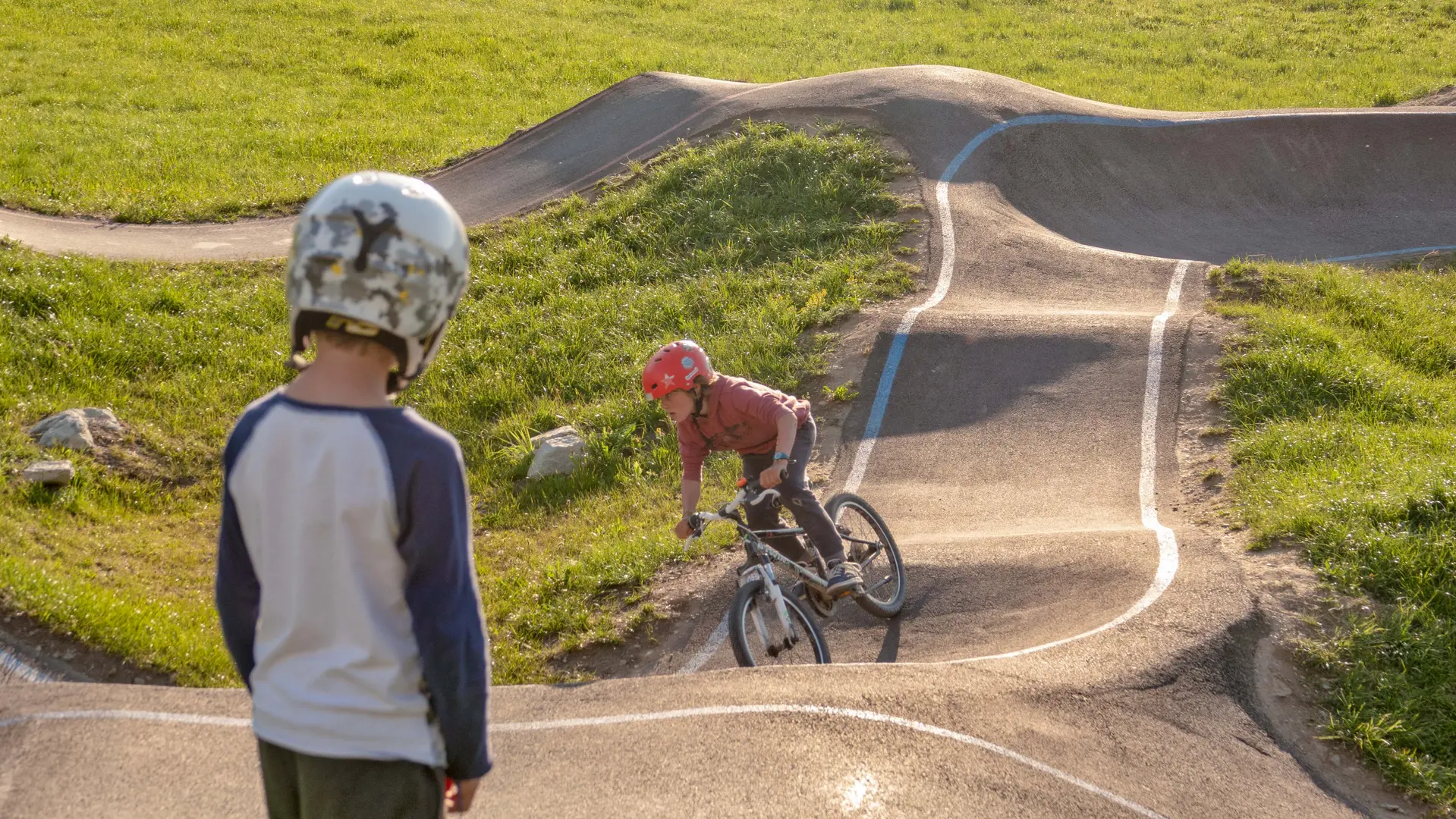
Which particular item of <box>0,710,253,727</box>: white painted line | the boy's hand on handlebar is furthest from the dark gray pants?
<box>0,710,253,727</box>: white painted line

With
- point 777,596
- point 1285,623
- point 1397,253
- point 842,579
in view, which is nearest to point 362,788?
point 777,596

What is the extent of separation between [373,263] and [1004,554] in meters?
6.30

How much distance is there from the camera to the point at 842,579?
6.53 metres

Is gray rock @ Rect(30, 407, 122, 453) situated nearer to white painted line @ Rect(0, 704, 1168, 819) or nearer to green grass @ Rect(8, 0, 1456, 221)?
white painted line @ Rect(0, 704, 1168, 819)

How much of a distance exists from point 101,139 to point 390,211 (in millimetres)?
20604

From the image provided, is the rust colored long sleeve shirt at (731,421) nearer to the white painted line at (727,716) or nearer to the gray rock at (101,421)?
the white painted line at (727,716)

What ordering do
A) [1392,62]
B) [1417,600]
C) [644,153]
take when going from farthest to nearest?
[1392,62], [644,153], [1417,600]

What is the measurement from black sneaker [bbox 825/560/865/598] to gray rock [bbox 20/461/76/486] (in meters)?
6.90

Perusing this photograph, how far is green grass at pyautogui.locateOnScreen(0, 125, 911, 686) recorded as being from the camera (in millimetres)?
8109

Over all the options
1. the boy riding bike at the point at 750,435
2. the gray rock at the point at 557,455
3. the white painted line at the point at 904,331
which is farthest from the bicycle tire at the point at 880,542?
the gray rock at the point at 557,455

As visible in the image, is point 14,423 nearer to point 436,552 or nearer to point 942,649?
point 942,649

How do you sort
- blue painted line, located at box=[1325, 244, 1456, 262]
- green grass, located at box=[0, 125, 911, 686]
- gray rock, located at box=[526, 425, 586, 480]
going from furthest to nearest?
1. blue painted line, located at box=[1325, 244, 1456, 262]
2. gray rock, located at box=[526, 425, 586, 480]
3. green grass, located at box=[0, 125, 911, 686]

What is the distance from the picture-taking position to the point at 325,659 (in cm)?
241

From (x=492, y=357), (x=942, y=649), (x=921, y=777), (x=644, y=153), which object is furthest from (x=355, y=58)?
(x=921, y=777)
